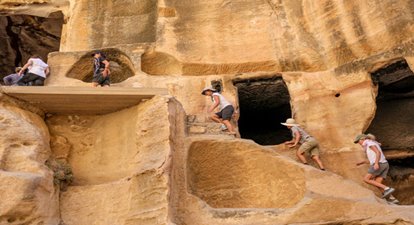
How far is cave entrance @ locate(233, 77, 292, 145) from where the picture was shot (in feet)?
29.5

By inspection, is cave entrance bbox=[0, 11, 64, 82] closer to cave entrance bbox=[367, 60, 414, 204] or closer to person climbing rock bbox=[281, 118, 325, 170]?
person climbing rock bbox=[281, 118, 325, 170]

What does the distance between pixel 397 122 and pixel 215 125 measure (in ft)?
16.9

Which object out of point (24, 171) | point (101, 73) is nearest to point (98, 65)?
point (101, 73)

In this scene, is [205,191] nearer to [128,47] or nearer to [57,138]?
[57,138]

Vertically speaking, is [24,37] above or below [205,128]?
above

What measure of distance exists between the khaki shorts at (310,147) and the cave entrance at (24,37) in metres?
9.35

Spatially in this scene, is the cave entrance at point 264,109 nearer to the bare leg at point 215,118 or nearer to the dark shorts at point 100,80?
the bare leg at point 215,118

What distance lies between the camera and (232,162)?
5996 mm

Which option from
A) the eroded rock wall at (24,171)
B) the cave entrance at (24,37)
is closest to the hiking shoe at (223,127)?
the eroded rock wall at (24,171)

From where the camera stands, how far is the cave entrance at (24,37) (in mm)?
13711

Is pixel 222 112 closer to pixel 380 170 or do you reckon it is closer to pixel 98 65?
pixel 98 65

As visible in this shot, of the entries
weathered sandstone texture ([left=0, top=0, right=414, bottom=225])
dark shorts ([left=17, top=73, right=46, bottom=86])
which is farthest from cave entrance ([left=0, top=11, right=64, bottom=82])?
dark shorts ([left=17, top=73, right=46, bottom=86])

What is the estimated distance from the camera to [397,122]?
9.65m

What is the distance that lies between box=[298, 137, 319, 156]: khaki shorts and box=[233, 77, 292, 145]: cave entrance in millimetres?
2099
